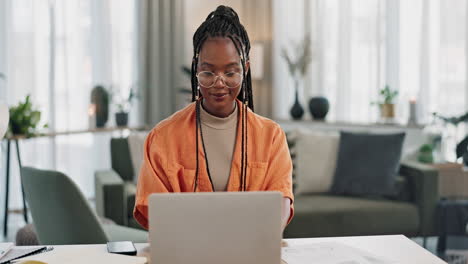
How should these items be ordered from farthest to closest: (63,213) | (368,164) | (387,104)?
(387,104) < (368,164) < (63,213)

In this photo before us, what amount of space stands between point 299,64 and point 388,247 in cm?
398

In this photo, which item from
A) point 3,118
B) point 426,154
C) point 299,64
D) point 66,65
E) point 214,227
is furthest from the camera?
point 299,64

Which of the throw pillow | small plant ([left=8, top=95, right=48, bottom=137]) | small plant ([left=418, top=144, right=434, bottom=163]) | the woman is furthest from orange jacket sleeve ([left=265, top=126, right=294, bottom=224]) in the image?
small plant ([left=8, top=95, right=48, bottom=137])

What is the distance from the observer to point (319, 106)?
532 cm

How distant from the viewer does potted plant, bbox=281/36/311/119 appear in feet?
18.1

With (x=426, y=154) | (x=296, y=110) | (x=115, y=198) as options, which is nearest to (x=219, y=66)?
(x=115, y=198)

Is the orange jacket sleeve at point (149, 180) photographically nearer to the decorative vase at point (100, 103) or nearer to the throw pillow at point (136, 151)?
the throw pillow at point (136, 151)

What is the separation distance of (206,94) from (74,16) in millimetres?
3820

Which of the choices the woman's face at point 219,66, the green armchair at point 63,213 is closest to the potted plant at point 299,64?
the green armchair at point 63,213

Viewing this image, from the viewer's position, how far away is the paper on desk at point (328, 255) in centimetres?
162

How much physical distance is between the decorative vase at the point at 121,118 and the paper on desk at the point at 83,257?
3695 millimetres

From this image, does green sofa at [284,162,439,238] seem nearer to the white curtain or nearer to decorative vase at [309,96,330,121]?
the white curtain

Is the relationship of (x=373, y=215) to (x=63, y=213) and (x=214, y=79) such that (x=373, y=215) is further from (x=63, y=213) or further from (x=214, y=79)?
(x=214, y=79)

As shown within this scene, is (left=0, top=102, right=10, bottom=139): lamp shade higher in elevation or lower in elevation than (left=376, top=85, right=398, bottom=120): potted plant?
higher
